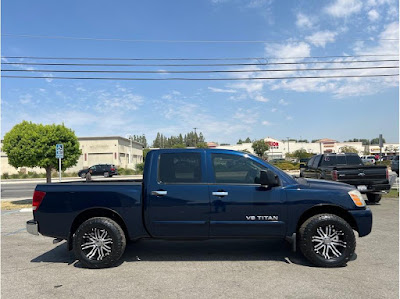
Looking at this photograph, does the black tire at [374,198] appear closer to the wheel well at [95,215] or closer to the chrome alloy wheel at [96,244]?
the wheel well at [95,215]

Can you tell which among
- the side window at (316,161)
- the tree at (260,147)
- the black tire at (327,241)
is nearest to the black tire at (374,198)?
the side window at (316,161)

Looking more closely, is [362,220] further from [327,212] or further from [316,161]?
[316,161]

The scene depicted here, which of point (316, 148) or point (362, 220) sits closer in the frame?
point (362, 220)

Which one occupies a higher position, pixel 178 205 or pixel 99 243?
pixel 178 205

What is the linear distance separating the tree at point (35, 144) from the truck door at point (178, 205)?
10.3m

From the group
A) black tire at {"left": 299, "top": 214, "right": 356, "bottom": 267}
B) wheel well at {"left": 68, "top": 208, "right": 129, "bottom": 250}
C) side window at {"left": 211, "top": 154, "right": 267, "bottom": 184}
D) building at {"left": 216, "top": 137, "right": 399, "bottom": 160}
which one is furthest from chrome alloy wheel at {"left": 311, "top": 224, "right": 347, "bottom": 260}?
building at {"left": 216, "top": 137, "right": 399, "bottom": 160}

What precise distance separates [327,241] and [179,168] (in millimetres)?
2556

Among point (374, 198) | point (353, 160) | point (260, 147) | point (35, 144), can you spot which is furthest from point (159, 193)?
point (260, 147)

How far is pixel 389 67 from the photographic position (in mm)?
15078

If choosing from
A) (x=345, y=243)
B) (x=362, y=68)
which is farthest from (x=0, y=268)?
(x=362, y=68)

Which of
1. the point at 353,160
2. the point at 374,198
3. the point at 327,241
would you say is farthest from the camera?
the point at 353,160

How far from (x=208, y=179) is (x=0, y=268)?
3600mm

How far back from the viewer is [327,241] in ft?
14.7

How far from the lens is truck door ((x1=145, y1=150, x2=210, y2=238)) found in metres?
4.54
